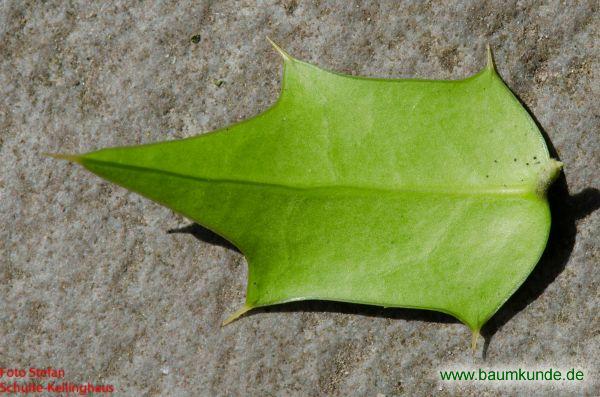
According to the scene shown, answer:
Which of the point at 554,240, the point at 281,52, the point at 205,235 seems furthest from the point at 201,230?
the point at 554,240

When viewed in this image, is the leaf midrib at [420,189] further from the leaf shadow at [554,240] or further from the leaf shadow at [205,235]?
the leaf shadow at [205,235]

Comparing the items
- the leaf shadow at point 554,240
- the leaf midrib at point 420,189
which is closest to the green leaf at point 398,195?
the leaf midrib at point 420,189

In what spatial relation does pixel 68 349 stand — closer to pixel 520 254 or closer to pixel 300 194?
pixel 300 194

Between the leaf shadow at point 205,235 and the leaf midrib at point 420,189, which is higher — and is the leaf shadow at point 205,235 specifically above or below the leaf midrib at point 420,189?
below

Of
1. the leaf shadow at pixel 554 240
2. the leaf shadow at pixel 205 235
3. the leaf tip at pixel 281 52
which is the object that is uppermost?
the leaf tip at pixel 281 52

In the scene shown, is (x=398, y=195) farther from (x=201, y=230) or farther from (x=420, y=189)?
(x=201, y=230)

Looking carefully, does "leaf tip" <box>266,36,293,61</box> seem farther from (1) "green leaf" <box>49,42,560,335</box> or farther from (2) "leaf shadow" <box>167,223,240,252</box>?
(2) "leaf shadow" <box>167,223,240,252</box>
